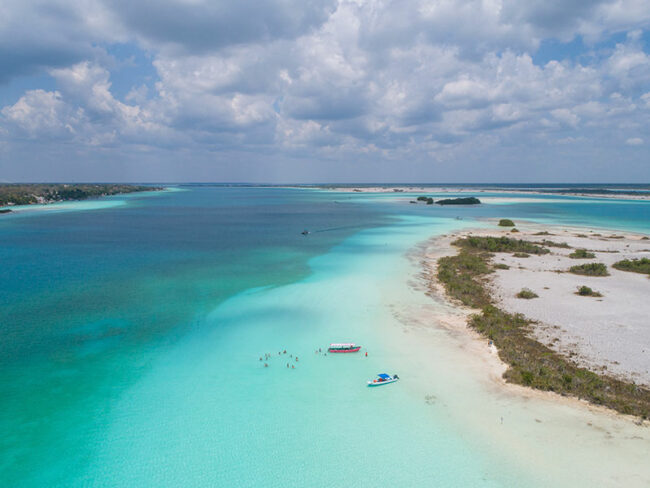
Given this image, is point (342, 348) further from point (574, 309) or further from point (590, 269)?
point (590, 269)

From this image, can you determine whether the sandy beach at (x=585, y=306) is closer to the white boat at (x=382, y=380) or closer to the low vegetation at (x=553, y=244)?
the low vegetation at (x=553, y=244)


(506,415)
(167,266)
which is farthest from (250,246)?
(506,415)

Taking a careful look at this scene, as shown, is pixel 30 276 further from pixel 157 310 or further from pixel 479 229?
pixel 479 229

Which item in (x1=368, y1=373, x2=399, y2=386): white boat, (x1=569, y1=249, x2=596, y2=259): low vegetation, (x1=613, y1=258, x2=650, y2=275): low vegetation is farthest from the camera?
(x1=569, y1=249, x2=596, y2=259): low vegetation

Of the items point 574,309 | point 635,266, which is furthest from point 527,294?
point 635,266

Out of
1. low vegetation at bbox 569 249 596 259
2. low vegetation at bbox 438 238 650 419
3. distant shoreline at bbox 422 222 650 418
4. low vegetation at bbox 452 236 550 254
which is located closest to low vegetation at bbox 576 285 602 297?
distant shoreline at bbox 422 222 650 418

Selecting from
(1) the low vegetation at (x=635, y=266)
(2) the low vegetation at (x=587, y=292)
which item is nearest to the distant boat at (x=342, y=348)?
(2) the low vegetation at (x=587, y=292)

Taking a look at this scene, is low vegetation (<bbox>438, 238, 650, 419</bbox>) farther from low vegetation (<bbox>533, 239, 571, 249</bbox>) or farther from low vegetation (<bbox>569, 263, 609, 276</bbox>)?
low vegetation (<bbox>533, 239, 571, 249</bbox>)
